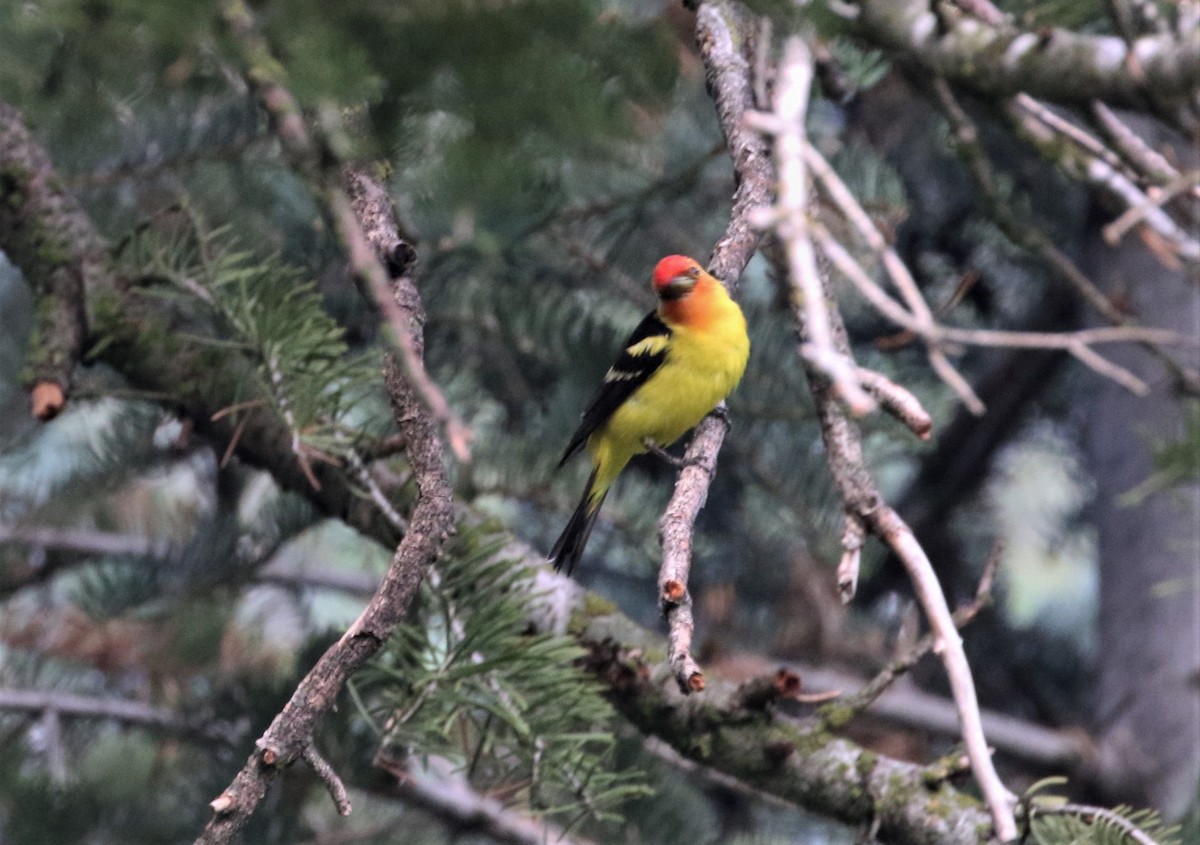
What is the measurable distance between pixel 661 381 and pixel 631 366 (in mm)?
74

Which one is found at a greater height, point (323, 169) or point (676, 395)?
point (323, 169)

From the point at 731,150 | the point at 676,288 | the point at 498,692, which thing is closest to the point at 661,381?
the point at 676,288

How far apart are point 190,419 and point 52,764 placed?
0.89 meters

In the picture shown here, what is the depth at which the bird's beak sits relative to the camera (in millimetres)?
2545

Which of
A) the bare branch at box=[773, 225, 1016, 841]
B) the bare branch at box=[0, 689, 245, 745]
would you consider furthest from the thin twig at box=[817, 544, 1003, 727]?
the bare branch at box=[0, 689, 245, 745]

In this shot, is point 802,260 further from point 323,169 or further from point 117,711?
point 117,711

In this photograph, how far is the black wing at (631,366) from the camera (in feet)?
8.45

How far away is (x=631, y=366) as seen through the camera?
2.61 m

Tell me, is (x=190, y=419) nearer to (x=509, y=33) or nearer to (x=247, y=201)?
(x=247, y=201)

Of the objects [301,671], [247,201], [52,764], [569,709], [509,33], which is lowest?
[52,764]

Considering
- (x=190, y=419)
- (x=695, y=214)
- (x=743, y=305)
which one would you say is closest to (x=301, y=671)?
(x=190, y=419)

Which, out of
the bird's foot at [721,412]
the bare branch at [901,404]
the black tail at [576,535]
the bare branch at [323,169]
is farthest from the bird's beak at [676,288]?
the bare branch at [323,169]

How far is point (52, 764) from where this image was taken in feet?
7.97

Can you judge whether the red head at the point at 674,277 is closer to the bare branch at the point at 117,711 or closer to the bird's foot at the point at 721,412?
the bird's foot at the point at 721,412
